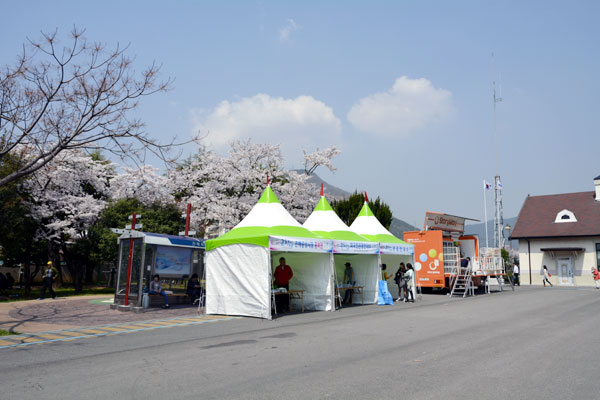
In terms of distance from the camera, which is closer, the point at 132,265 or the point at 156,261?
the point at 132,265

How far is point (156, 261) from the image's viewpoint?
58.6 ft

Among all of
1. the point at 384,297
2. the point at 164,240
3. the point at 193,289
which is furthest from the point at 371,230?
the point at 164,240

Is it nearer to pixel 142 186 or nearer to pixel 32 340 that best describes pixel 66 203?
pixel 142 186

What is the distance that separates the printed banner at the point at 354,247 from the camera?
53.8 ft

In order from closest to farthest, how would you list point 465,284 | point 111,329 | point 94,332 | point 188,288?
point 94,332
point 111,329
point 188,288
point 465,284

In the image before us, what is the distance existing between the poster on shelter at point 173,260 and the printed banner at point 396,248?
8126mm

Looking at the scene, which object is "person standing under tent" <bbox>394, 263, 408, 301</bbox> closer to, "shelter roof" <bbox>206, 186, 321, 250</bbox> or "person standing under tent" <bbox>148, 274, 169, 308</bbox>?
"shelter roof" <bbox>206, 186, 321, 250</bbox>

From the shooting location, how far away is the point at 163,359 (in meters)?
7.72

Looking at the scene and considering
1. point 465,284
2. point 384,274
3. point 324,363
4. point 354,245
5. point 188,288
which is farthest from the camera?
point 465,284

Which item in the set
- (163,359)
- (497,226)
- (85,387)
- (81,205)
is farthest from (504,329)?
(497,226)

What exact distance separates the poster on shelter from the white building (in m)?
30.3

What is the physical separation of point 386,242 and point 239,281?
7.44m

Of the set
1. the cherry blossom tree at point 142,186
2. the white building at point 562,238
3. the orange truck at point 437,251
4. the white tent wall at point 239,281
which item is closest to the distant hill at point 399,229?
the orange truck at point 437,251

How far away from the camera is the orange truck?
2327 cm
